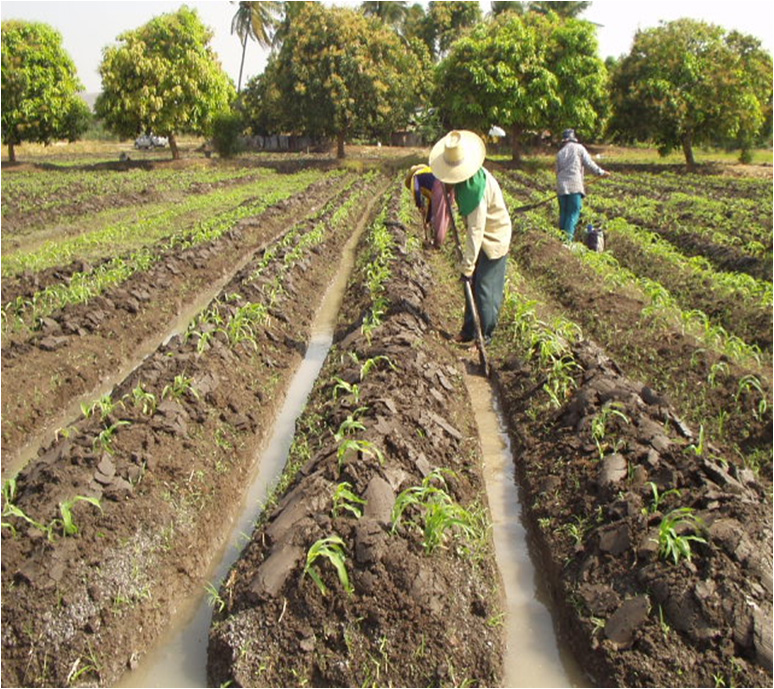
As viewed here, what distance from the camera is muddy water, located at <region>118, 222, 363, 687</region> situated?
10.3ft

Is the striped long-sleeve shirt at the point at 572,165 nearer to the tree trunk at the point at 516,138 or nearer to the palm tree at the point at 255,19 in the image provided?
the tree trunk at the point at 516,138

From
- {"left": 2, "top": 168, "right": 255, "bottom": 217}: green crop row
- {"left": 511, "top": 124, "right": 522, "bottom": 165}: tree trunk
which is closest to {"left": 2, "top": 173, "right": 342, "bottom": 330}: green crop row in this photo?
{"left": 2, "top": 168, "right": 255, "bottom": 217}: green crop row

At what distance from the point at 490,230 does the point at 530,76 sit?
24.7 m

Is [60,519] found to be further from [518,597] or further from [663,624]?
[663,624]

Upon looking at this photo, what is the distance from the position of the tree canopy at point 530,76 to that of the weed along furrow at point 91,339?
20.4 meters

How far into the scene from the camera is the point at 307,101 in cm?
3083

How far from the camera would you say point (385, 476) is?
12.5 ft

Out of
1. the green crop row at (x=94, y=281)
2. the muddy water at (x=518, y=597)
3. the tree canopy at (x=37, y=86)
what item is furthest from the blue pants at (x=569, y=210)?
the tree canopy at (x=37, y=86)

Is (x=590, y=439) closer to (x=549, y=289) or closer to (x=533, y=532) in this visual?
(x=533, y=532)

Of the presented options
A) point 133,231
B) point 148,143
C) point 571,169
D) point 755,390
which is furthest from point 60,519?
point 148,143

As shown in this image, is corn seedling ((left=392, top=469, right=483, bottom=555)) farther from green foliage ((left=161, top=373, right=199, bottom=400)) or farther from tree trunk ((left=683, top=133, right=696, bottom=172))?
tree trunk ((left=683, top=133, right=696, bottom=172))

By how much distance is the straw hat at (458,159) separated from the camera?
19.4ft

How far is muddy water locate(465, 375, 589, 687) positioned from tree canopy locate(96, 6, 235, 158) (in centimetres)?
3046

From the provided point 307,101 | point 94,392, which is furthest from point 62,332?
point 307,101
